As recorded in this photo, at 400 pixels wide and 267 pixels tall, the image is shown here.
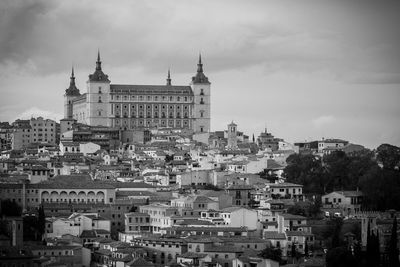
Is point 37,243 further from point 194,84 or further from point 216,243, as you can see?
point 194,84

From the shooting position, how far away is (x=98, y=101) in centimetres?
10225

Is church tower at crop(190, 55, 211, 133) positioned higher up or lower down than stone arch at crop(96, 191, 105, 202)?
higher up

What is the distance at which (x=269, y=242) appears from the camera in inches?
2036

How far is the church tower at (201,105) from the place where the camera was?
104625 millimetres

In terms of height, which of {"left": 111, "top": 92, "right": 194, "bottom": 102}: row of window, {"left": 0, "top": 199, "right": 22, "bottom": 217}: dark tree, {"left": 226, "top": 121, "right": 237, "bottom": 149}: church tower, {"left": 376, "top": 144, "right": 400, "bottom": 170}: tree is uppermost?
{"left": 111, "top": 92, "right": 194, "bottom": 102}: row of window

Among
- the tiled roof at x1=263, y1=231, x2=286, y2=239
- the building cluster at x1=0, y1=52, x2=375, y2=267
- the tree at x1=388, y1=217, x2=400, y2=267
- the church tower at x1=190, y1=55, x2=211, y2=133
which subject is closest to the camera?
the tree at x1=388, y1=217, x2=400, y2=267

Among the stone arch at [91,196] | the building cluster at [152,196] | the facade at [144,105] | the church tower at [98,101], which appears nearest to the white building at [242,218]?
the building cluster at [152,196]

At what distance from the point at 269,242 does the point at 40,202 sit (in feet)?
43.3

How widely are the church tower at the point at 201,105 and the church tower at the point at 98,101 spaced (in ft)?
23.2

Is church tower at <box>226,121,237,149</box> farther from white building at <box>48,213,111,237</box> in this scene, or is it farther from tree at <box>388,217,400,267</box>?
tree at <box>388,217,400,267</box>

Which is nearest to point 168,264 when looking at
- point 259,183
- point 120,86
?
point 259,183

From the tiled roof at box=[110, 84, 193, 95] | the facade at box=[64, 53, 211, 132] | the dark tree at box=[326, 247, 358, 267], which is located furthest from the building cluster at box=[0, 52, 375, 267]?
the tiled roof at box=[110, 84, 193, 95]

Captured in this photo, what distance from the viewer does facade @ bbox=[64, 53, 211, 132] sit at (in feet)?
335

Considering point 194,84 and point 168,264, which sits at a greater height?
point 194,84
